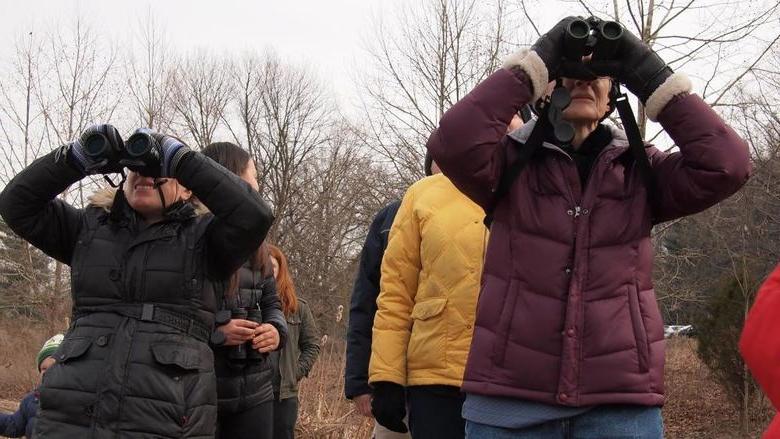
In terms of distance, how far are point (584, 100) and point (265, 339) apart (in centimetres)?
201

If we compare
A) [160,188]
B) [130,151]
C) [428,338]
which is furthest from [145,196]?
[428,338]

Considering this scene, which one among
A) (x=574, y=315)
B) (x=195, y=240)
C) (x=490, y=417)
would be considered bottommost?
(x=490, y=417)

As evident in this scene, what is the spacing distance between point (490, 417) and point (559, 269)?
0.43 metres

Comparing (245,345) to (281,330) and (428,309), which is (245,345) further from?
(428,309)

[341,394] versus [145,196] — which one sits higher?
[145,196]

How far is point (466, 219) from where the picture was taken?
10.7ft

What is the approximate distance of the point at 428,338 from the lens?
3.23 meters

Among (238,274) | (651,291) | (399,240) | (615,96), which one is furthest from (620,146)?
(238,274)

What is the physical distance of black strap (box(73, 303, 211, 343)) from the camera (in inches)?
117

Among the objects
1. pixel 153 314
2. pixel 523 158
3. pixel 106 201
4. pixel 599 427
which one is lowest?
pixel 599 427

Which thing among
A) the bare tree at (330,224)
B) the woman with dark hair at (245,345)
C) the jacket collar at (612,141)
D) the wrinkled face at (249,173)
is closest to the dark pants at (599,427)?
the jacket collar at (612,141)

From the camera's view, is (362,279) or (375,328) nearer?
(375,328)

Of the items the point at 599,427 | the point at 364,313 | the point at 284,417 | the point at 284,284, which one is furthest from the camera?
the point at 284,417

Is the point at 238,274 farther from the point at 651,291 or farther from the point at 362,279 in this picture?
the point at 651,291
